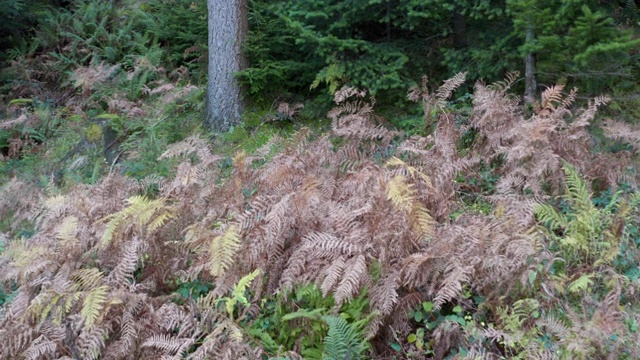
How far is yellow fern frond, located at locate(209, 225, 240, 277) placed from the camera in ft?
14.3

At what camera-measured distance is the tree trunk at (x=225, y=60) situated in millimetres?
8297

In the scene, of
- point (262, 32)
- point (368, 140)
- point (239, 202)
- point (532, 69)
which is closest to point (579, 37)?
point (532, 69)

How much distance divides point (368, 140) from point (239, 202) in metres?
2.24

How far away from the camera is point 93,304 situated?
14.0 feet

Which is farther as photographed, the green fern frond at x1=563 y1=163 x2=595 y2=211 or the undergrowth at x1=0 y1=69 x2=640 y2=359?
the green fern frond at x1=563 y1=163 x2=595 y2=211

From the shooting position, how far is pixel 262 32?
8492 mm

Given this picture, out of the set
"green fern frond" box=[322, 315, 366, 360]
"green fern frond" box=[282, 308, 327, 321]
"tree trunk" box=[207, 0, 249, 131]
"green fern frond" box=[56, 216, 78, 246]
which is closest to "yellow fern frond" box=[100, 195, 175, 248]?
"green fern frond" box=[56, 216, 78, 246]

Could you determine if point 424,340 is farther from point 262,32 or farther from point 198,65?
point 198,65

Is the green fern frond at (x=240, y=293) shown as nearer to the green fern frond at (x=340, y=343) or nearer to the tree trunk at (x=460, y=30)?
the green fern frond at (x=340, y=343)

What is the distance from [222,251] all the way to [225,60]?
15.5 feet

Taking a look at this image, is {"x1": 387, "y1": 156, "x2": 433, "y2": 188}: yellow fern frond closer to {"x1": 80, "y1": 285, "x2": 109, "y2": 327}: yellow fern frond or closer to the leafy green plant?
the leafy green plant

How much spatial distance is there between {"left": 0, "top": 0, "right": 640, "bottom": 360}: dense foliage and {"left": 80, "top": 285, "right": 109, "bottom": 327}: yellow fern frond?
1 centimetres

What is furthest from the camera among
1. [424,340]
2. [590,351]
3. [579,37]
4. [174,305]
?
[579,37]

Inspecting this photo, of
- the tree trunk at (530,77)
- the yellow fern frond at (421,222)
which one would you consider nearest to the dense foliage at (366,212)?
the yellow fern frond at (421,222)
